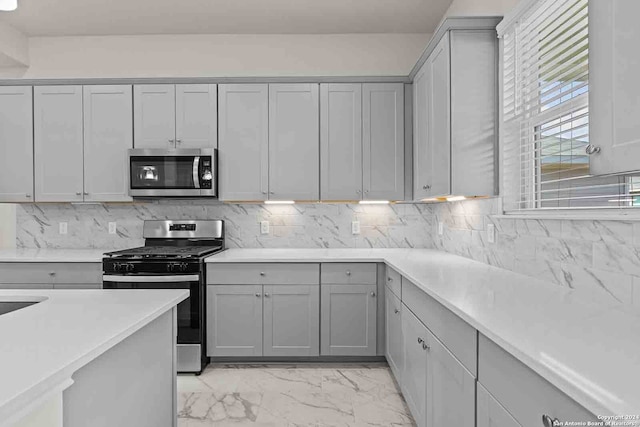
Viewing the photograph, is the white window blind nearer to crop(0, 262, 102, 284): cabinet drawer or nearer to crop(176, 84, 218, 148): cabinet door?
crop(176, 84, 218, 148): cabinet door

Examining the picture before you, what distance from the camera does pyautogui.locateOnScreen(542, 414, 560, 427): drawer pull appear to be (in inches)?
35.3

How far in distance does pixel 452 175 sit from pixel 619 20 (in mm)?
1424

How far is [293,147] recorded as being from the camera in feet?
11.4

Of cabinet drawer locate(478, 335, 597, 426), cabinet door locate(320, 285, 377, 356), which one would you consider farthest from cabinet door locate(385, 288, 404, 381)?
cabinet drawer locate(478, 335, 597, 426)

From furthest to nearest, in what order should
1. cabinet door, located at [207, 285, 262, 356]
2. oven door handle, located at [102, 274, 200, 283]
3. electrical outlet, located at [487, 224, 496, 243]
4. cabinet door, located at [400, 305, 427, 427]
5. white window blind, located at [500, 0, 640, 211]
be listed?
cabinet door, located at [207, 285, 262, 356] < oven door handle, located at [102, 274, 200, 283] < electrical outlet, located at [487, 224, 496, 243] < cabinet door, located at [400, 305, 427, 427] < white window blind, located at [500, 0, 640, 211]

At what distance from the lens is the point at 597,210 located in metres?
1.64

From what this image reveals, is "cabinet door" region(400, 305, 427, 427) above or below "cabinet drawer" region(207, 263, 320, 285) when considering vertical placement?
below

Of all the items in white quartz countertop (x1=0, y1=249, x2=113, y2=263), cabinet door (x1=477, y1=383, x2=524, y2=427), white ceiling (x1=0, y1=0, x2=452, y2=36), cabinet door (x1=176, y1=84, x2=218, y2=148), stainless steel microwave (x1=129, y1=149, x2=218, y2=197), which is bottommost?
cabinet door (x1=477, y1=383, x2=524, y2=427)

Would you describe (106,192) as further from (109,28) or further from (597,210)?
(597,210)

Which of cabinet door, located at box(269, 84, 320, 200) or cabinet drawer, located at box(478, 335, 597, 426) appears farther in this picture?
cabinet door, located at box(269, 84, 320, 200)

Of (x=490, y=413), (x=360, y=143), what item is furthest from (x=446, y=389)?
(x=360, y=143)

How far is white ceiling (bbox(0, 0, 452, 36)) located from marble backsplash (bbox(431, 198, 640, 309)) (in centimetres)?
174

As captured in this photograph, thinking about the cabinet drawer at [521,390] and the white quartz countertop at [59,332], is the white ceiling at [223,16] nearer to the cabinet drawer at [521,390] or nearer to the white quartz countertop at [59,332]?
the white quartz countertop at [59,332]

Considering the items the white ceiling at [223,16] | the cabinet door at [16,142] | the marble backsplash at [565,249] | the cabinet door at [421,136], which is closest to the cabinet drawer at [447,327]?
the marble backsplash at [565,249]
